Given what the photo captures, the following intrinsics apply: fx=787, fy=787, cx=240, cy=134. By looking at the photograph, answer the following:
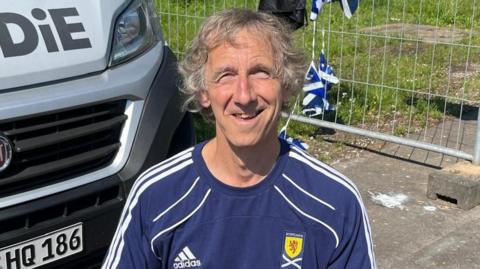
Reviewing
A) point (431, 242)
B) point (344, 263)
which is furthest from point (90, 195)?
point (431, 242)

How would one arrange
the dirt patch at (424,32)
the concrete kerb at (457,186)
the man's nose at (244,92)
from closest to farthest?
the man's nose at (244,92)
the concrete kerb at (457,186)
the dirt patch at (424,32)

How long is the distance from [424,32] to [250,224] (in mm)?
7509

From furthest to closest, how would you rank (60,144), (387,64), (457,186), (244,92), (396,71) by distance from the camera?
(387,64)
(396,71)
(457,186)
(60,144)
(244,92)

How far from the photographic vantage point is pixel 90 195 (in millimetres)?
2896

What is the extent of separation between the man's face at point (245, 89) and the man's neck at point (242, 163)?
36mm

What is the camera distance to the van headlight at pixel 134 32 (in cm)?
312

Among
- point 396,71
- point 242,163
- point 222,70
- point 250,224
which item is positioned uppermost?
point 222,70

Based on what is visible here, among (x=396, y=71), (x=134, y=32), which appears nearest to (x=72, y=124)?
(x=134, y=32)

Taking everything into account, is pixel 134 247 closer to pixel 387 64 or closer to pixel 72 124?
pixel 72 124

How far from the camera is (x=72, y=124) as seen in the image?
289cm

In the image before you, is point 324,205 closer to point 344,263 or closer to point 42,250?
point 344,263

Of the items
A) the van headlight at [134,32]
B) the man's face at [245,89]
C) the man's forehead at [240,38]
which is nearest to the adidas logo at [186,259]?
the man's face at [245,89]

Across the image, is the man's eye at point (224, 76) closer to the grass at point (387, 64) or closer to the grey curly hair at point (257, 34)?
the grey curly hair at point (257, 34)

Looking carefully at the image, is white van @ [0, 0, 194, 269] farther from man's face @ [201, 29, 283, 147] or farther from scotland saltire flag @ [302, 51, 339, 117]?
scotland saltire flag @ [302, 51, 339, 117]
